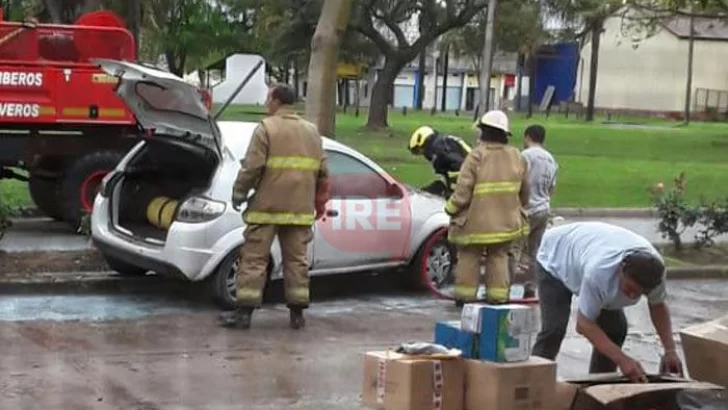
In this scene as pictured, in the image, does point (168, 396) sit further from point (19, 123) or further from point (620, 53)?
point (620, 53)

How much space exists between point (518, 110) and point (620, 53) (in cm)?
792

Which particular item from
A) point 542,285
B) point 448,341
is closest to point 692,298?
point 542,285

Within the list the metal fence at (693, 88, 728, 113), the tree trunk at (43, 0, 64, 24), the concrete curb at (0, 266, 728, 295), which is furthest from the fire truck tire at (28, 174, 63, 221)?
the metal fence at (693, 88, 728, 113)

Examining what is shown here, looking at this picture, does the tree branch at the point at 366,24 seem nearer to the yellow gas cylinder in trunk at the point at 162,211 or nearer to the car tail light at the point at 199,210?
the yellow gas cylinder in trunk at the point at 162,211

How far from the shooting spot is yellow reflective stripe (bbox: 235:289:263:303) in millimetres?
9391

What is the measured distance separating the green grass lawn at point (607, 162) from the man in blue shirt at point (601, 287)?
9918 mm

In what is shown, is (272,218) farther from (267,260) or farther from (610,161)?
(610,161)

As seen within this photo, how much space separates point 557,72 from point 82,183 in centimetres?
8056

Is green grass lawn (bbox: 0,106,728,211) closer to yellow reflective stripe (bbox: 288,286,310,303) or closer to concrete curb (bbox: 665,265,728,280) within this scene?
concrete curb (bbox: 665,265,728,280)

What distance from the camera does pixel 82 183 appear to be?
14312 mm

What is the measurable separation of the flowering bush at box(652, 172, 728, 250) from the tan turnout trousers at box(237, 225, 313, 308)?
580 cm

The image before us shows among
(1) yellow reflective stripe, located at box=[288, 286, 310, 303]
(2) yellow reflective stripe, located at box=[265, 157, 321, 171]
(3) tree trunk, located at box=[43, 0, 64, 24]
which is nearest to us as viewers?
(2) yellow reflective stripe, located at box=[265, 157, 321, 171]

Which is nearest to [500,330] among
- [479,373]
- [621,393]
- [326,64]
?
[479,373]

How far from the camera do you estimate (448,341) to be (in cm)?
609
